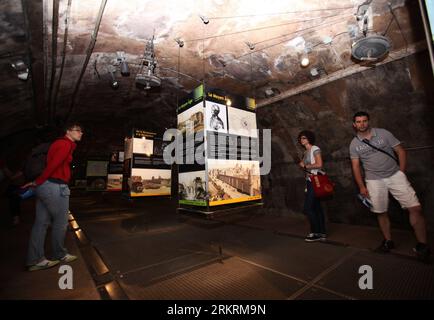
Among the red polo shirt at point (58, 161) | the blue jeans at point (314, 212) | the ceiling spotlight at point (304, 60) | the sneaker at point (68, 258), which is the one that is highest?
the ceiling spotlight at point (304, 60)

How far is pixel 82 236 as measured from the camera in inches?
167

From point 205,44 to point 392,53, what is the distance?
12.3ft

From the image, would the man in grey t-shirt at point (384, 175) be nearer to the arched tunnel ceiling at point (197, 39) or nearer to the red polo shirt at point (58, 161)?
the arched tunnel ceiling at point (197, 39)

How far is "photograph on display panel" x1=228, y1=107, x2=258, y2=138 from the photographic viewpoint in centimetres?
417

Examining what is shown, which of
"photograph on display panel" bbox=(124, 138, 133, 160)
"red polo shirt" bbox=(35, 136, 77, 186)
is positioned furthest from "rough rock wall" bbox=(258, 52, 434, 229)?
"red polo shirt" bbox=(35, 136, 77, 186)

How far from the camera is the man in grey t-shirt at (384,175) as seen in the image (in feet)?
9.34

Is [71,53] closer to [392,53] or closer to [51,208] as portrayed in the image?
[51,208]

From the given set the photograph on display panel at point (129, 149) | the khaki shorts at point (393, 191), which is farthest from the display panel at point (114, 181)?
the khaki shorts at point (393, 191)

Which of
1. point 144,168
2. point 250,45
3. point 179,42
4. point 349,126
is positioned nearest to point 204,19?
point 179,42

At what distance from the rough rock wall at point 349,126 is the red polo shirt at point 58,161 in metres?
5.29

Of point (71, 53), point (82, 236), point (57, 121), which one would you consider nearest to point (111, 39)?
point (71, 53)

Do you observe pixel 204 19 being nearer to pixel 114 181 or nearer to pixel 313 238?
pixel 313 238

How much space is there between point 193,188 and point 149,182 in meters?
5.18

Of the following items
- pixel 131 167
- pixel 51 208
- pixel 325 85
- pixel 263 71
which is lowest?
pixel 51 208
